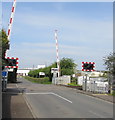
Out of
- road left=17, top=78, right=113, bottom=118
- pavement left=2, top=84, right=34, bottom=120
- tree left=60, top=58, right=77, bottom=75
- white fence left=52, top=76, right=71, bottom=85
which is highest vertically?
tree left=60, top=58, right=77, bottom=75

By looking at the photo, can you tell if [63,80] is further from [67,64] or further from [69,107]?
[69,107]

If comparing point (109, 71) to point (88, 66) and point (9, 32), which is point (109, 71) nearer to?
point (88, 66)

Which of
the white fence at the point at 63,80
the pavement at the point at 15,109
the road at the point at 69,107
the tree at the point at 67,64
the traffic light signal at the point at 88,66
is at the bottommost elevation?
the road at the point at 69,107

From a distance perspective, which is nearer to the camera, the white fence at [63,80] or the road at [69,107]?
the road at [69,107]

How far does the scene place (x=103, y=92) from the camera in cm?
2539

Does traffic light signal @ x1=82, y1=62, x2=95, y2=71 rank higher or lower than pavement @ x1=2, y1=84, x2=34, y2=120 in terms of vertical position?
higher

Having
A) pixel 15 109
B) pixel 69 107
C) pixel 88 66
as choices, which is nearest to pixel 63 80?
pixel 88 66

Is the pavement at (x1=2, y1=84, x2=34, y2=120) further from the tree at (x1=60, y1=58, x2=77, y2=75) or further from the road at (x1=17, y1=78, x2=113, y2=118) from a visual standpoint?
the tree at (x1=60, y1=58, x2=77, y2=75)

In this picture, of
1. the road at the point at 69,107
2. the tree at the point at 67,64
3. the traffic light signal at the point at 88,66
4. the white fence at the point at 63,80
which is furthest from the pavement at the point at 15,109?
the tree at the point at 67,64

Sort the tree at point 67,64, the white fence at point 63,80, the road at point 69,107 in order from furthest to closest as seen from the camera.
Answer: the tree at point 67,64 < the white fence at point 63,80 < the road at point 69,107

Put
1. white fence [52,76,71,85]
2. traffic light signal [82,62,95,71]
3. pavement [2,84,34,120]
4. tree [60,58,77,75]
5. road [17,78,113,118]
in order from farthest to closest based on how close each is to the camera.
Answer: tree [60,58,77,75], white fence [52,76,71,85], traffic light signal [82,62,95,71], road [17,78,113,118], pavement [2,84,34,120]

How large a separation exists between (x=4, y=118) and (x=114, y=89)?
53.1 ft

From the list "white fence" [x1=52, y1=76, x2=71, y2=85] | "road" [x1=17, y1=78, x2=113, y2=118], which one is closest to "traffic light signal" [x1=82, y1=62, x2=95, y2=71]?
"road" [x1=17, y1=78, x2=113, y2=118]

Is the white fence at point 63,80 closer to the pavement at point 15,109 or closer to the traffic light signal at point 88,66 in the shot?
the traffic light signal at point 88,66
